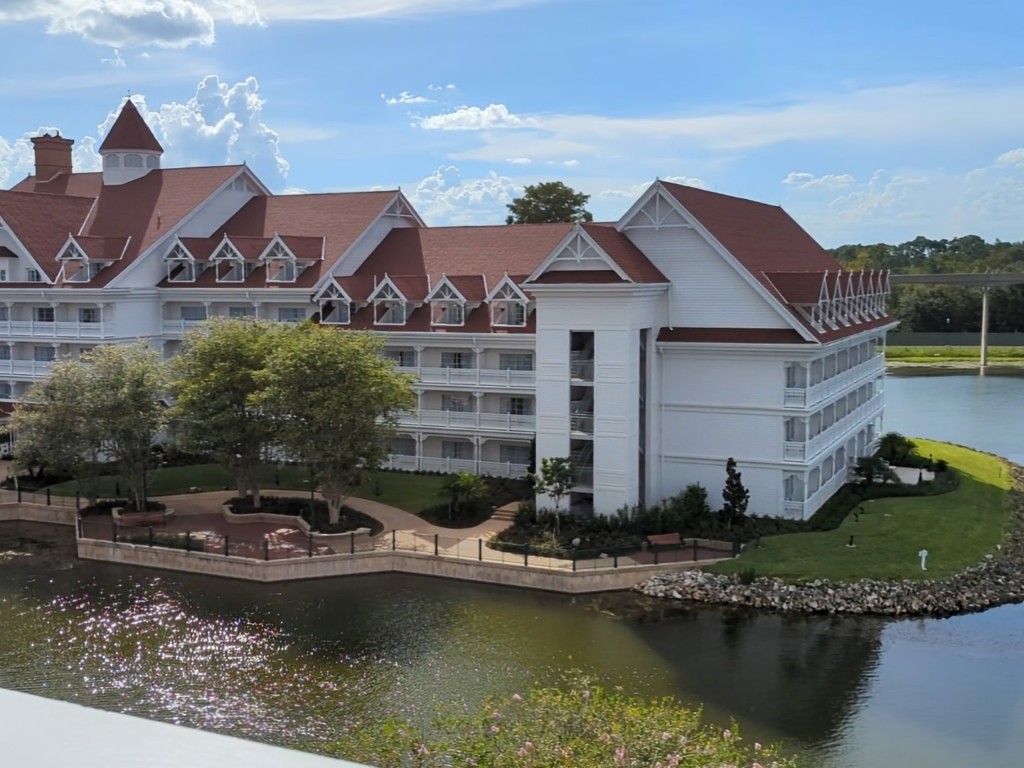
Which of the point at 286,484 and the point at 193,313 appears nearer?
the point at 286,484

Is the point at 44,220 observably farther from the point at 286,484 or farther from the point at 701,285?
the point at 701,285

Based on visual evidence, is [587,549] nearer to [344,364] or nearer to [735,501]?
[735,501]

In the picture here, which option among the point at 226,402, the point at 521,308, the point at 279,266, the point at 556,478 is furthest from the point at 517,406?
the point at 279,266

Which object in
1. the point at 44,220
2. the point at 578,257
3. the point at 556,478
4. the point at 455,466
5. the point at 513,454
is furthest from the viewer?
the point at 44,220

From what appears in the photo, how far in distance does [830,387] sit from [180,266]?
33276mm

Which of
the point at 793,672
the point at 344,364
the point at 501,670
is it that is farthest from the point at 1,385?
the point at 793,672

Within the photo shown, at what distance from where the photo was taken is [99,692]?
25.5 metres

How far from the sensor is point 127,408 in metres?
40.1

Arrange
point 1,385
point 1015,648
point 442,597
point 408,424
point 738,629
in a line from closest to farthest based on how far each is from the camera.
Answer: point 1015,648 → point 738,629 → point 442,597 → point 408,424 → point 1,385

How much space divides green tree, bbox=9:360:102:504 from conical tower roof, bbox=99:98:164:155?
74.0 feet

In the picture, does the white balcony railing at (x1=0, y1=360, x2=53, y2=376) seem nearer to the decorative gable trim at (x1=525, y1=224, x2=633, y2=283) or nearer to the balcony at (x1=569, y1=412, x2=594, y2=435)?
the decorative gable trim at (x1=525, y1=224, x2=633, y2=283)

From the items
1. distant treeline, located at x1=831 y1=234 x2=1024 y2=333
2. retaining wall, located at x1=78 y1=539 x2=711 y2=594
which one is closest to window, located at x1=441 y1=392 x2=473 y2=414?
retaining wall, located at x1=78 y1=539 x2=711 y2=594

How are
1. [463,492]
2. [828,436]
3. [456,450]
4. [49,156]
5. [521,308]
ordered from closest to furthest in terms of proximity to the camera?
[463,492] < [828,436] < [521,308] < [456,450] < [49,156]

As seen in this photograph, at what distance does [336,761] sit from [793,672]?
1021 inches
